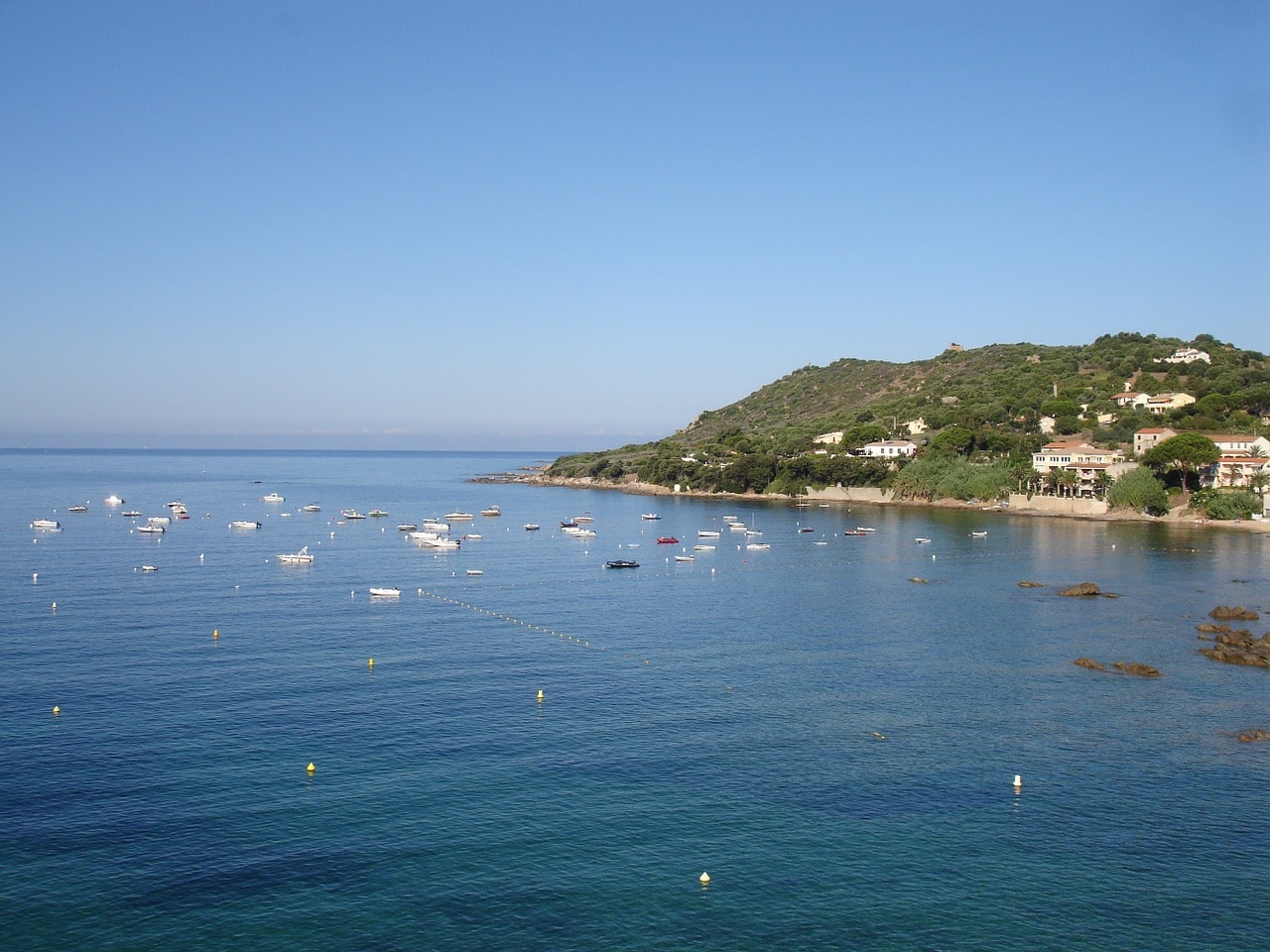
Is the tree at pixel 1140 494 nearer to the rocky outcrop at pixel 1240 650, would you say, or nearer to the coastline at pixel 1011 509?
the coastline at pixel 1011 509

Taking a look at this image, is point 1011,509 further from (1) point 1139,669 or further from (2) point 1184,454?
(1) point 1139,669

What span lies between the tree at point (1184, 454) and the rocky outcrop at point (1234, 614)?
7089 centimetres

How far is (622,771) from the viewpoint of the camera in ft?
116

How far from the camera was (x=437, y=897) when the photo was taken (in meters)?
26.6

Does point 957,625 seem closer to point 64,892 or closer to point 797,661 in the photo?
point 797,661

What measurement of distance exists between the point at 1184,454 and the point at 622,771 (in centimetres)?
11717

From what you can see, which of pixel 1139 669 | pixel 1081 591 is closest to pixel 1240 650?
pixel 1139 669

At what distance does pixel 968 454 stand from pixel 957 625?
10913cm

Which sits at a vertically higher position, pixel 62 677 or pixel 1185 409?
pixel 1185 409

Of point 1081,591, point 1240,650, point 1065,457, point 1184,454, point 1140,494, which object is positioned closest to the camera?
point 1240,650

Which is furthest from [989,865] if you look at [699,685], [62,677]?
[62,677]

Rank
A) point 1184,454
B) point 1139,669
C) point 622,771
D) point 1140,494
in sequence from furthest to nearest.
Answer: point 1140,494 → point 1184,454 → point 1139,669 → point 622,771

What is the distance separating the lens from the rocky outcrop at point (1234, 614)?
205 feet

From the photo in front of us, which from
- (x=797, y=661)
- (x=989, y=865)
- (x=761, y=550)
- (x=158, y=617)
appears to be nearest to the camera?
(x=989, y=865)
